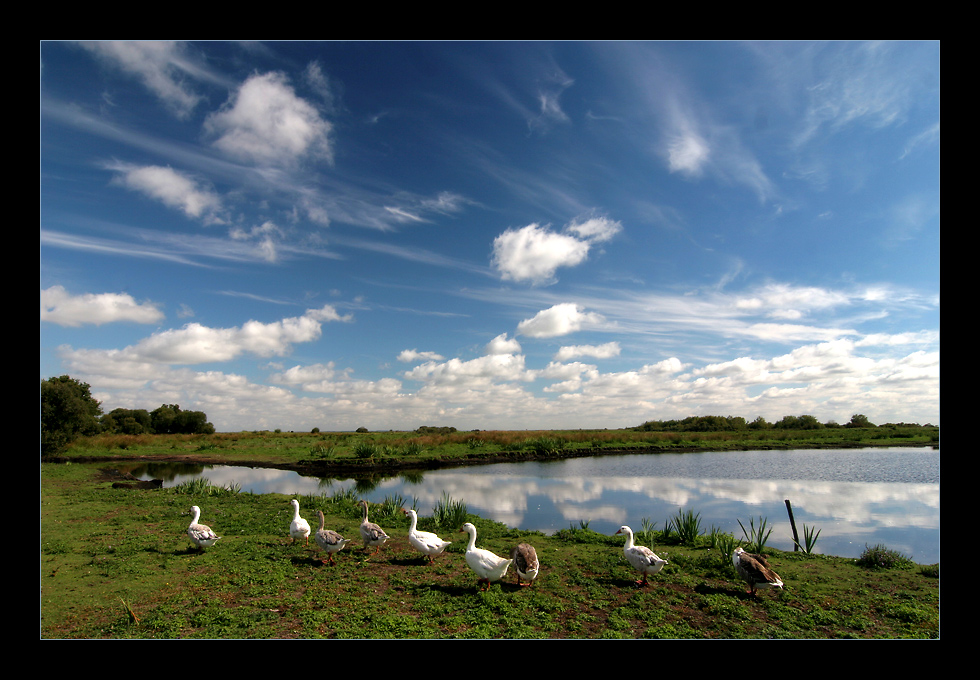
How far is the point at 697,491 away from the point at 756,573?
19555 millimetres

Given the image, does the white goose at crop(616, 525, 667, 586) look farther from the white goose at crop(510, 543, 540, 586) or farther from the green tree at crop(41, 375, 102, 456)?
the green tree at crop(41, 375, 102, 456)

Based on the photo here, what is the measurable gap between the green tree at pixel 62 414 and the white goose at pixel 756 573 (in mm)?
52385

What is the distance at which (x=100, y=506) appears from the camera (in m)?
17.2

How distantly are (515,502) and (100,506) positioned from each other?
18.1m

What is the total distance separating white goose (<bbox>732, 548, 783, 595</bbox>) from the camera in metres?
8.45

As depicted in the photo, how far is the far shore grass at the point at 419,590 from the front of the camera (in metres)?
7.26

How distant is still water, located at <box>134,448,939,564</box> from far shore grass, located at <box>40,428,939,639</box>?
15.1 ft

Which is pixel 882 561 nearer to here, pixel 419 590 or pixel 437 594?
pixel 437 594

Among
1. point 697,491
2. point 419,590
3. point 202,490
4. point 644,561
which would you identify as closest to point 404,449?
point 202,490

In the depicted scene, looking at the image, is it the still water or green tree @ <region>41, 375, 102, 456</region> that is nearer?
the still water

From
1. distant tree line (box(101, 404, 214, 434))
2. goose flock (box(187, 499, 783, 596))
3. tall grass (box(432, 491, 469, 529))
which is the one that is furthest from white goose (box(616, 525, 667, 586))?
distant tree line (box(101, 404, 214, 434))

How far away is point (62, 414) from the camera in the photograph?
38812 millimetres

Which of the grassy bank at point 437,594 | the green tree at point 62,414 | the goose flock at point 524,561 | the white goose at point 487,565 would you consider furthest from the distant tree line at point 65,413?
the white goose at point 487,565
